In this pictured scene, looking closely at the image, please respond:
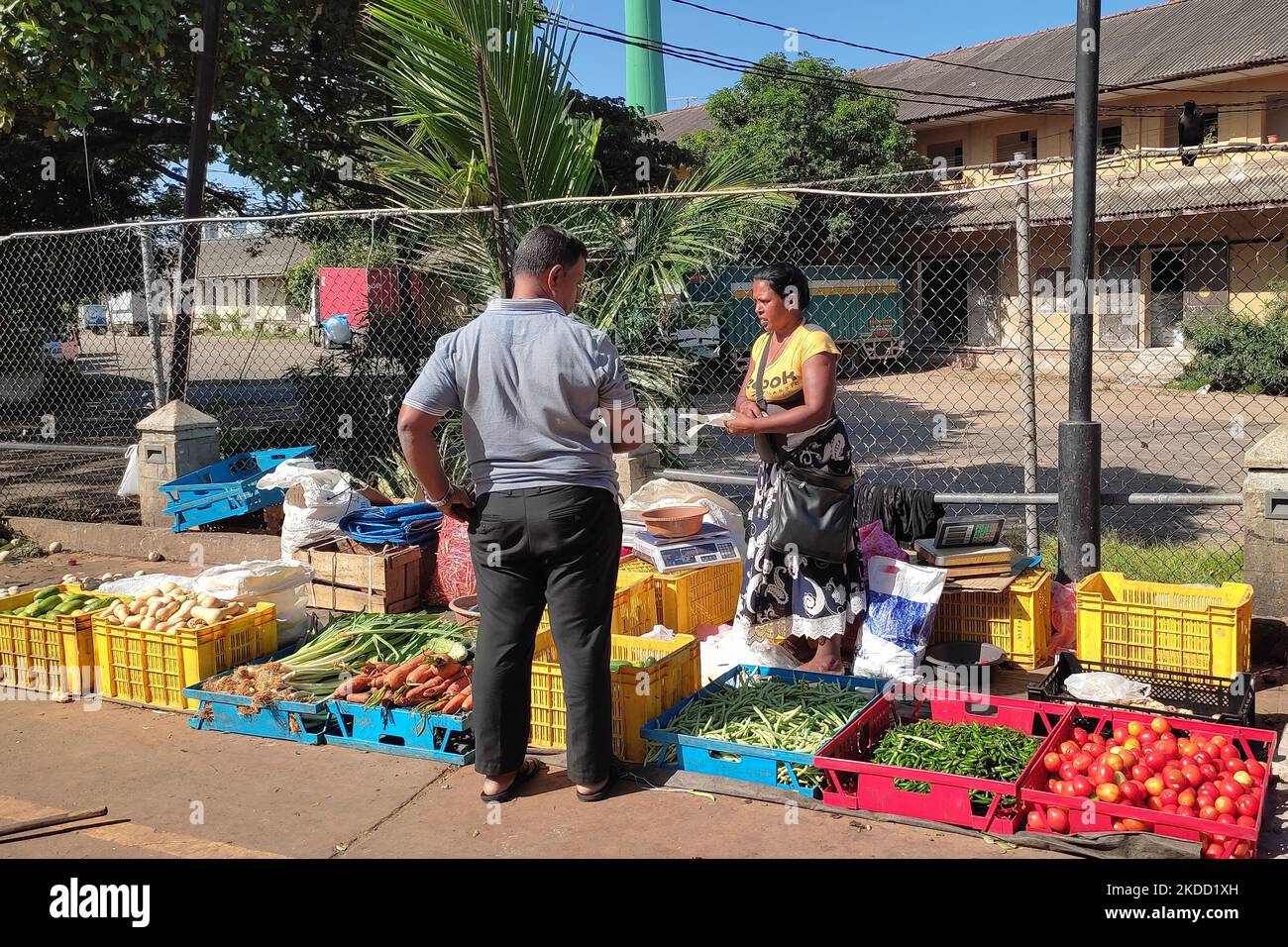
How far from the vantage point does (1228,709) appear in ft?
14.7

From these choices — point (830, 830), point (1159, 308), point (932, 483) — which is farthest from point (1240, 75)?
point (830, 830)

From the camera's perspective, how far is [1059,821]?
3.76m

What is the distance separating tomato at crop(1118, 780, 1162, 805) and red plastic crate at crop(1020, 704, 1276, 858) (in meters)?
0.03

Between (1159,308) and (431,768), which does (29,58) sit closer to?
(431,768)

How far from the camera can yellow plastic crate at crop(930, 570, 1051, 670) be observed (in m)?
5.58

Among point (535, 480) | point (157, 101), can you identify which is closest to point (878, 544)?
point (535, 480)

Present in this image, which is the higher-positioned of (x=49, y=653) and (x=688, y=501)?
(x=688, y=501)

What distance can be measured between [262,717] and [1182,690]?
13.3 feet

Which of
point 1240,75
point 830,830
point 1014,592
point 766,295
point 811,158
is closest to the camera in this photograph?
point 830,830

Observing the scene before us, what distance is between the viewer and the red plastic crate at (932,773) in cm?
385

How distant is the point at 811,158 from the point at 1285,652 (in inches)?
904

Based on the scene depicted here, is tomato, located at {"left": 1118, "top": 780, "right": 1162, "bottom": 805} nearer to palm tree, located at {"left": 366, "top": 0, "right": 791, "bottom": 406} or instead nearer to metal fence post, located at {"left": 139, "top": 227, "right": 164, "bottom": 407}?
palm tree, located at {"left": 366, "top": 0, "right": 791, "bottom": 406}

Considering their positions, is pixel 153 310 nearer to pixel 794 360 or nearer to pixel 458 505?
pixel 458 505

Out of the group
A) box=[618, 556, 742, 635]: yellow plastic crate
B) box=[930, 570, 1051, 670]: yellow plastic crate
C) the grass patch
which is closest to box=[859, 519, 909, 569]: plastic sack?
box=[930, 570, 1051, 670]: yellow plastic crate
